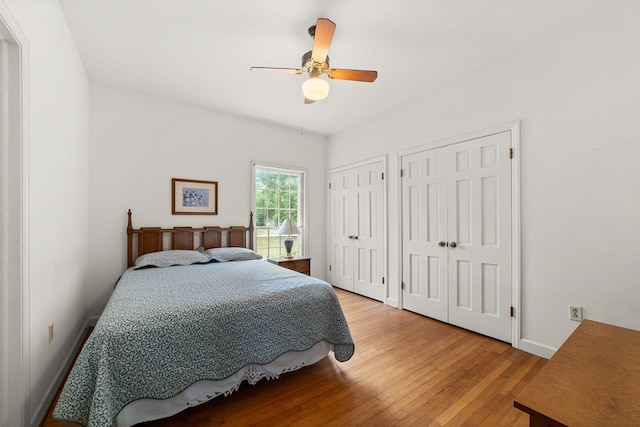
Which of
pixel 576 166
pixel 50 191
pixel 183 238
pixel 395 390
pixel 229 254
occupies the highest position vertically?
pixel 576 166

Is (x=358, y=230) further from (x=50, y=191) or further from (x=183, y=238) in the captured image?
(x=50, y=191)

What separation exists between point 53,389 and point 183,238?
1815mm

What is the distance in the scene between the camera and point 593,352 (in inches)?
39.0

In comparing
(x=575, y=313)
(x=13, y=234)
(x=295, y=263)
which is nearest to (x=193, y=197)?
(x=295, y=263)

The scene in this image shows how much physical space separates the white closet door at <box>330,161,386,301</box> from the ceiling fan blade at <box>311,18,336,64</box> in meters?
2.02

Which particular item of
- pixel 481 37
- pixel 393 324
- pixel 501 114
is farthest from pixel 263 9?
pixel 393 324

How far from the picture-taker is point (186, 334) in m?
1.49

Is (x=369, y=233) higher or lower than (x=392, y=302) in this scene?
higher

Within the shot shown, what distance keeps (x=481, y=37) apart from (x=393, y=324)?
287 cm

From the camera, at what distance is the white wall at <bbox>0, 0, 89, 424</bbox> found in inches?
57.6

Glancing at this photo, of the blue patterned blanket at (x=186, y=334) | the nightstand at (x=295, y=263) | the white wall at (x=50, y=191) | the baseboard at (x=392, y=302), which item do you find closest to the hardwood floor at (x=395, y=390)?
the blue patterned blanket at (x=186, y=334)

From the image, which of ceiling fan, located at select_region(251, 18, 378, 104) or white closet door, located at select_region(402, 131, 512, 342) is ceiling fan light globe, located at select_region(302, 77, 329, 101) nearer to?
ceiling fan, located at select_region(251, 18, 378, 104)

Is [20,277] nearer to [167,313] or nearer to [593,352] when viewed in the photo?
[167,313]

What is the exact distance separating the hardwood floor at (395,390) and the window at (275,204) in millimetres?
2144
